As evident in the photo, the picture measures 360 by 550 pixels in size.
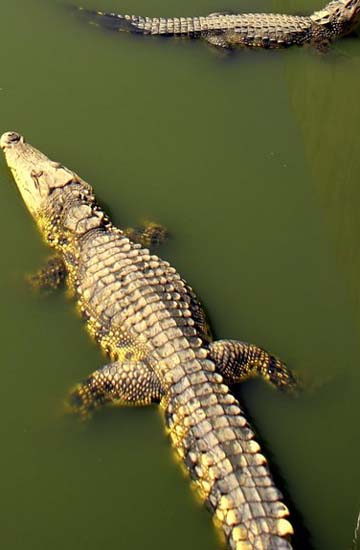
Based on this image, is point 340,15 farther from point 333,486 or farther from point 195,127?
point 333,486

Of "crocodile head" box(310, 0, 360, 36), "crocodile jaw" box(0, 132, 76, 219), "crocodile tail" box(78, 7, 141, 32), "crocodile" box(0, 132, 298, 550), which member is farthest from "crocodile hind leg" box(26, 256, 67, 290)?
"crocodile head" box(310, 0, 360, 36)

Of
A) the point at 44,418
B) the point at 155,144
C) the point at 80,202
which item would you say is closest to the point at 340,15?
the point at 155,144

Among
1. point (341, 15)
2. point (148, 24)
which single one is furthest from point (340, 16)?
point (148, 24)

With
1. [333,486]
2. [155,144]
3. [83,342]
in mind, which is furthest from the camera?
[155,144]

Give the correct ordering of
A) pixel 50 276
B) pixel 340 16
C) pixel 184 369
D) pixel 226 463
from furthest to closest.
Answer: pixel 340 16
pixel 50 276
pixel 184 369
pixel 226 463

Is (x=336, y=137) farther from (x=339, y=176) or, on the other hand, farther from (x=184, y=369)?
(x=184, y=369)

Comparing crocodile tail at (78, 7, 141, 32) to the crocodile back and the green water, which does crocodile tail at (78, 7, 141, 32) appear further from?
the crocodile back
